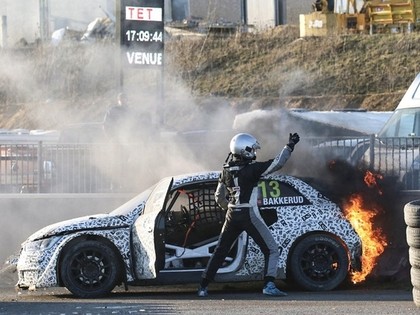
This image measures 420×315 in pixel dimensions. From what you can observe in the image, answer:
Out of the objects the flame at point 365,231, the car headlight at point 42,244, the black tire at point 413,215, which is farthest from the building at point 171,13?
the black tire at point 413,215

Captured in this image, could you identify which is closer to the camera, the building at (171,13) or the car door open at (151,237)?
the car door open at (151,237)

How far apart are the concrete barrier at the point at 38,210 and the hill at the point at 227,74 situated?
23810 millimetres

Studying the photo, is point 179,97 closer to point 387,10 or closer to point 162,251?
point 387,10

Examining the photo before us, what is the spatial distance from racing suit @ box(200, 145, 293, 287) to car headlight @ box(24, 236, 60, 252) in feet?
5.60

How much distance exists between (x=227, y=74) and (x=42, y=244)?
33.9 m

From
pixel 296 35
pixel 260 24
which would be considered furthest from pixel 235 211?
pixel 260 24

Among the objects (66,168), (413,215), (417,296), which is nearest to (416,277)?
(417,296)

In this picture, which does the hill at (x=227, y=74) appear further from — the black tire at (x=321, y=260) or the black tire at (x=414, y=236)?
the black tire at (x=414, y=236)

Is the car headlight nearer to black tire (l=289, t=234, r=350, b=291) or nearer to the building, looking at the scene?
black tire (l=289, t=234, r=350, b=291)

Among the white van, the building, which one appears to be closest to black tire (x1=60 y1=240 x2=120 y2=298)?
the white van

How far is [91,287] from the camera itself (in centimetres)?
1238

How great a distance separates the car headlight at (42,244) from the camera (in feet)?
40.9

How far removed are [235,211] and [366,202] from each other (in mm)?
1862

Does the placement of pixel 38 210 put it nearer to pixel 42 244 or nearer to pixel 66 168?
pixel 66 168
